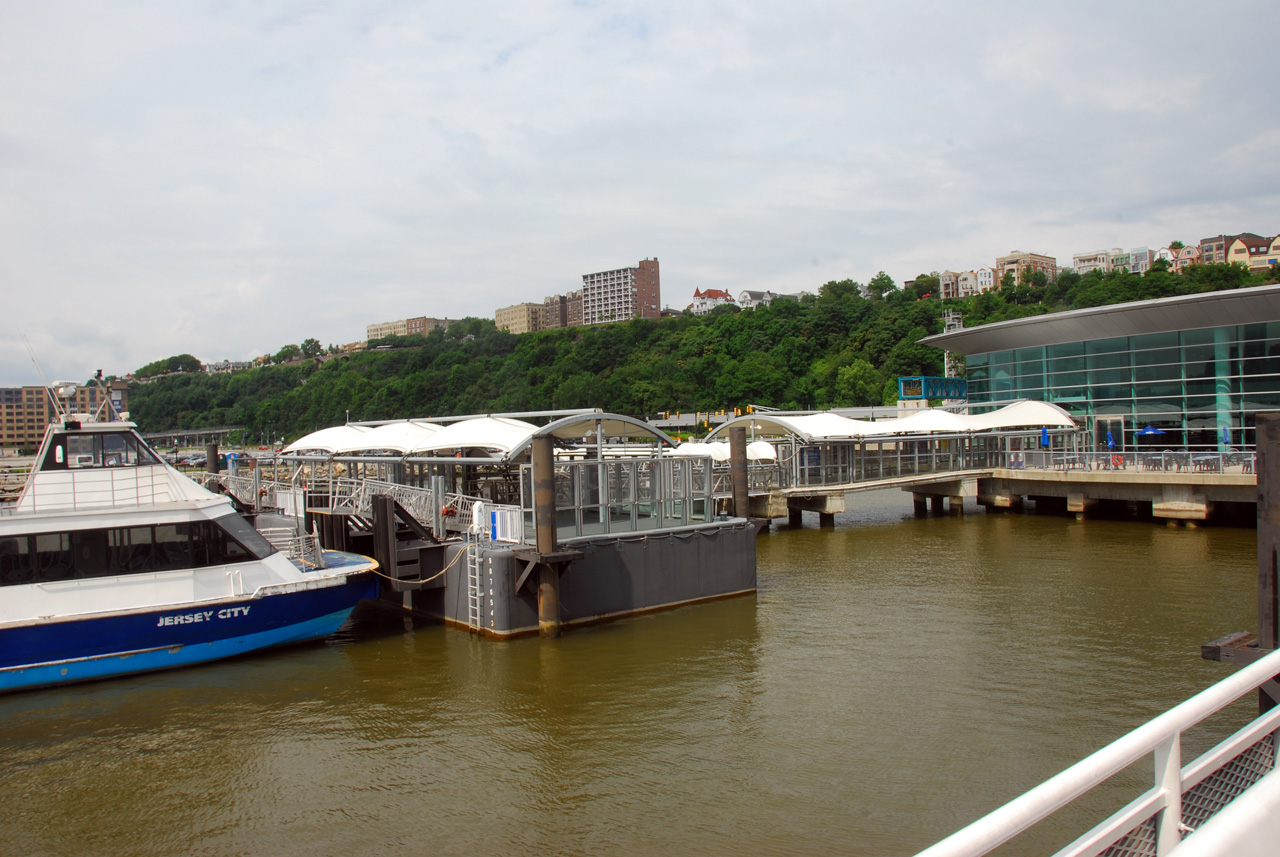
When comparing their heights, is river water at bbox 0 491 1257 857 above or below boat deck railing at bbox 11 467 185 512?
below

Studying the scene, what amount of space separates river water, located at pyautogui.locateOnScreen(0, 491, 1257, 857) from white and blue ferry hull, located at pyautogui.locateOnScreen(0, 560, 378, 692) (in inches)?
16.1

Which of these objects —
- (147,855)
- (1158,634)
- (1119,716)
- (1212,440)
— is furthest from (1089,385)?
(147,855)

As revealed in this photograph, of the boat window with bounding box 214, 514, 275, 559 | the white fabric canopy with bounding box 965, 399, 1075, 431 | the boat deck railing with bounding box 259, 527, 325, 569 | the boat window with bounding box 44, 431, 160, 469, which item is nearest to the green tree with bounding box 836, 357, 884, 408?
the white fabric canopy with bounding box 965, 399, 1075, 431

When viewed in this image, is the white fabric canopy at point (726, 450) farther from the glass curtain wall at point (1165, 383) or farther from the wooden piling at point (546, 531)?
the glass curtain wall at point (1165, 383)

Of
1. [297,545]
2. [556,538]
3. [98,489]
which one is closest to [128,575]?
[98,489]

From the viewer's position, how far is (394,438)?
90.3ft

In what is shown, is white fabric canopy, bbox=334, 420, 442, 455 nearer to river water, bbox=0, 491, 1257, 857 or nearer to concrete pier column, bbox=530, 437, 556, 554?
river water, bbox=0, 491, 1257, 857

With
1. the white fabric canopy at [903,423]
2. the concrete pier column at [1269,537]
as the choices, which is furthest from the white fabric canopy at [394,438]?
the concrete pier column at [1269,537]

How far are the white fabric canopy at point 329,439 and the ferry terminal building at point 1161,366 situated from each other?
3419 cm

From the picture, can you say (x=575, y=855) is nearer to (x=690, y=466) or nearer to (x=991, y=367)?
(x=690, y=466)

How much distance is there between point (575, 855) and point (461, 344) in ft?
477

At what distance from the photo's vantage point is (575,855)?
29.2ft

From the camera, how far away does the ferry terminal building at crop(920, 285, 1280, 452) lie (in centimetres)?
3697

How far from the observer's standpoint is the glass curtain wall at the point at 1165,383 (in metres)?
37.2
